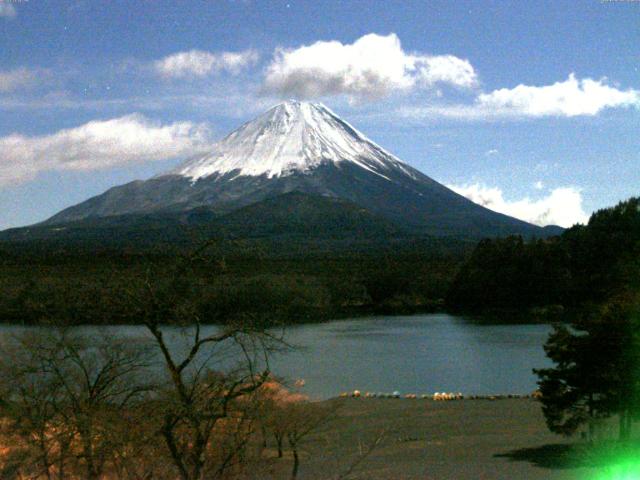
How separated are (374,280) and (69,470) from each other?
45883 millimetres

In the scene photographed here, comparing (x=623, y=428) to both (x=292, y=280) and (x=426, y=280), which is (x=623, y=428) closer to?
(x=292, y=280)

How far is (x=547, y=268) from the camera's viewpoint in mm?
46688

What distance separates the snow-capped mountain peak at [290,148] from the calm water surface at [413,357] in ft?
358

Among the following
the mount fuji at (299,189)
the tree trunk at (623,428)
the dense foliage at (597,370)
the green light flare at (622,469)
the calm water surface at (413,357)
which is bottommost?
the calm water surface at (413,357)

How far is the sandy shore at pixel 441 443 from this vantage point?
461 inches

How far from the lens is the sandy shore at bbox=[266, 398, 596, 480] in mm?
11711

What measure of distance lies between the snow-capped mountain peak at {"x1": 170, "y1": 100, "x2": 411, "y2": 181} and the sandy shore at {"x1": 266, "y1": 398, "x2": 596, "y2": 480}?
4984 inches

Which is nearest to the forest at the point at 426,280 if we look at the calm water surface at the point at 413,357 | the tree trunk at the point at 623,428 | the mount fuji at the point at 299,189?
the calm water surface at the point at 413,357

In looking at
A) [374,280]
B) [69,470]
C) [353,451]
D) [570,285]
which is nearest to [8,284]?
[374,280]

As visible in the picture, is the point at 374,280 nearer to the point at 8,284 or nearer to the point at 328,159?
the point at 8,284

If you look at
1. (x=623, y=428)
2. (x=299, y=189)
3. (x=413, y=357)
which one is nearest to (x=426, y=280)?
(x=413, y=357)

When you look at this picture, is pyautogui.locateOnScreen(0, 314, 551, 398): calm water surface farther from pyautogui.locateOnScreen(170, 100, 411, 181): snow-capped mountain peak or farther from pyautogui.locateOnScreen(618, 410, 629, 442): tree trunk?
pyautogui.locateOnScreen(170, 100, 411, 181): snow-capped mountain peak

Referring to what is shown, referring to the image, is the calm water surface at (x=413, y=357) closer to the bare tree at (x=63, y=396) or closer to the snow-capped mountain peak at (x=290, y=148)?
the bare tree at (x=63, y=396)

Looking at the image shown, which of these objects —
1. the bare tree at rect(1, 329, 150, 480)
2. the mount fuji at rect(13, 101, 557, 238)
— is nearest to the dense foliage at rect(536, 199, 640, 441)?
the bare tree at rect(1, 329, 150, 480)
